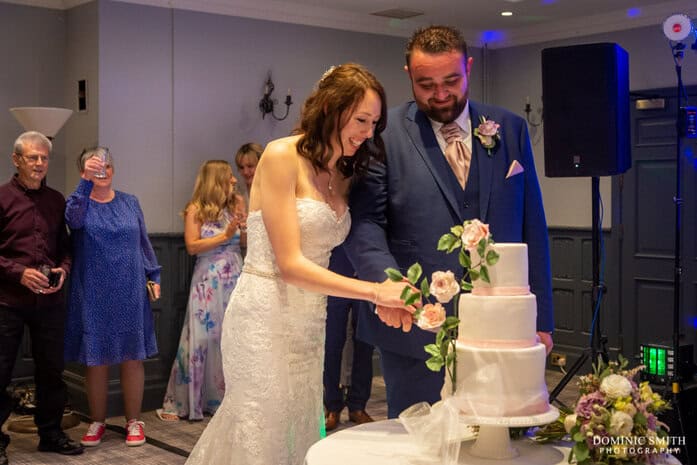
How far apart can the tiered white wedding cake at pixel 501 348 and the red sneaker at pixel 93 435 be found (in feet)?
12.0

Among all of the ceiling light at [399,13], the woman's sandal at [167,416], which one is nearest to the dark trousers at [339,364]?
the woman's sandal at [167,416]

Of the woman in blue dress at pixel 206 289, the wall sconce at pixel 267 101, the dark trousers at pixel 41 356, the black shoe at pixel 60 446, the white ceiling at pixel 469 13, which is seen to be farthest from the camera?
the wall sconce at pixel 267 101

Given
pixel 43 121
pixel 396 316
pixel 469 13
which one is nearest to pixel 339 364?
pixel 43 121

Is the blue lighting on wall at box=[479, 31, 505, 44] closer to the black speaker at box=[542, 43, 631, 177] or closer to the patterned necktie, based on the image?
the black speaker at box=[542, 43, 631, 177]

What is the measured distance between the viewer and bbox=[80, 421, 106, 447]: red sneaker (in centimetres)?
527

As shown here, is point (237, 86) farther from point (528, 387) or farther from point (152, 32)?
point (528, 387)

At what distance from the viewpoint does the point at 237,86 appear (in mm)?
6523

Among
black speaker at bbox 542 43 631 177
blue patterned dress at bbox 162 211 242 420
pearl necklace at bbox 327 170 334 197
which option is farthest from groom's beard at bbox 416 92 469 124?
blue patterned dress at bbox 162 211 242 420

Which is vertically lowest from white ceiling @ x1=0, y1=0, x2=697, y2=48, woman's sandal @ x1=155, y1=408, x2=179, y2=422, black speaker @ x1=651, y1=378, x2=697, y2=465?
woman's sandal @ x1=155, y1=408, x2=179, y2=422

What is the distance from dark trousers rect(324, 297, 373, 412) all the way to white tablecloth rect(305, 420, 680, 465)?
3.17 meters

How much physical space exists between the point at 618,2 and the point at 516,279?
16.7 ft

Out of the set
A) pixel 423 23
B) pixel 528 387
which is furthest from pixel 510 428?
pixel 423 23

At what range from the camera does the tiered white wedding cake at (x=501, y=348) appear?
6.80 feet

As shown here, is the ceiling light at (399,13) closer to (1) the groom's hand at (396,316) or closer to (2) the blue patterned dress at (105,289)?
(2) the blue patterned dress at (105,289)
